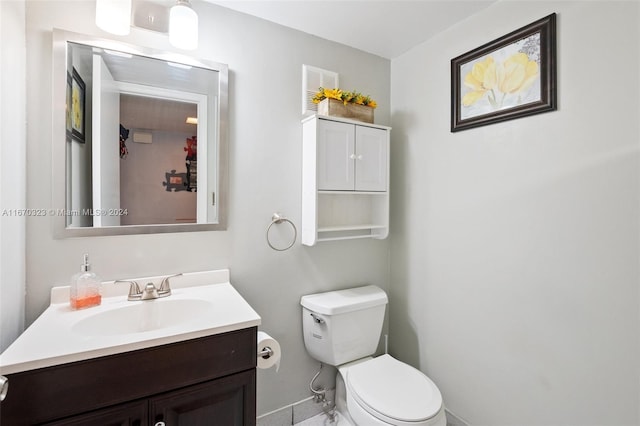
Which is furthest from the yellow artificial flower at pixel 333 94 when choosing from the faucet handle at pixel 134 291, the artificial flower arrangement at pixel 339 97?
the faucet handle at pixel 134 291

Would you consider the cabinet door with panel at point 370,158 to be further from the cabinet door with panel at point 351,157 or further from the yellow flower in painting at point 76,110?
the yellow flower in painting at point 76,110

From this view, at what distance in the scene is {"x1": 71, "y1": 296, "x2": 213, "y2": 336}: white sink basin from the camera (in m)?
1.17

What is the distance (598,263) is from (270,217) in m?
1.44

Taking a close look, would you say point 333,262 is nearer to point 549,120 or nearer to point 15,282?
point 549,120

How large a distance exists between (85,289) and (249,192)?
0.80 metres

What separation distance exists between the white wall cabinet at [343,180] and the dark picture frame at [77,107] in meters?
1.01

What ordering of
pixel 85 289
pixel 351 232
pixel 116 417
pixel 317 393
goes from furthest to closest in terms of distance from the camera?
pixel 351 232 → pixel 317 393 → pixel 85 289 → pixel 116 417

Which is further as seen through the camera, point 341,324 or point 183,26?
point 341,324

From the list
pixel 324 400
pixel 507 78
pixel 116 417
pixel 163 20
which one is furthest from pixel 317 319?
pixel 163 20

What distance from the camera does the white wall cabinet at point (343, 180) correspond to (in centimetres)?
168

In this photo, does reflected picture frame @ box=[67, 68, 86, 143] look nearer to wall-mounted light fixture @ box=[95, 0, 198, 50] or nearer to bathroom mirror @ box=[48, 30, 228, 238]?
bathroom mirror @ box=[48, 30, 228, 238]

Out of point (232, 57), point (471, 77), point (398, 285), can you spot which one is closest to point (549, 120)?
point (471, 77)

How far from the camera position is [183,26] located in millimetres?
1372

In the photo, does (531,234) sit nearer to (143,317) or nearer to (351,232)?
(351,232)
